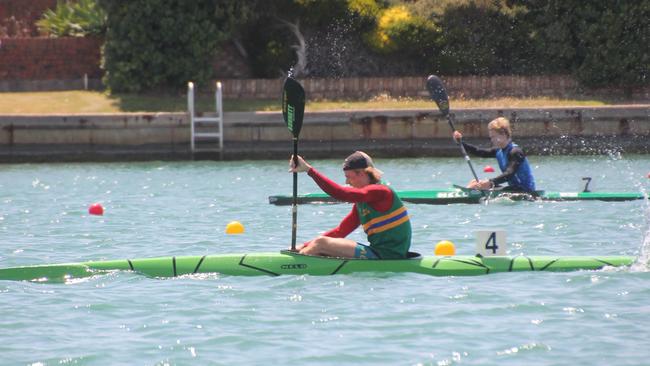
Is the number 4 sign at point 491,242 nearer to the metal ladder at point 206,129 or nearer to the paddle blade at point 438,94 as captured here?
the paddle blade at point 438,94

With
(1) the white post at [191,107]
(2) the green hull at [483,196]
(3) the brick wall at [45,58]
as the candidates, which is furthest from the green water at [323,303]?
(3) the brick wall at [45,58]

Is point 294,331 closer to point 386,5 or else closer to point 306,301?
point 306,301

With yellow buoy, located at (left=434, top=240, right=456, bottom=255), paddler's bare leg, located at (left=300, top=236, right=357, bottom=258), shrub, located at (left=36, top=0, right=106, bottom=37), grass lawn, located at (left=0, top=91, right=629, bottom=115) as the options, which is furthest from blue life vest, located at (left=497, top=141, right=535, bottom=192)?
shrub, located at (left=36, top=0, right=106, bottom=37)

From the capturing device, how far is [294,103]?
11.7 m

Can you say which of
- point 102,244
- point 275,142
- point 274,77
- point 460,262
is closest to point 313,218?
point 102,244

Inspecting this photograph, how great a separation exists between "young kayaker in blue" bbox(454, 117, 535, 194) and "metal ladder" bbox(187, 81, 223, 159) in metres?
9.74

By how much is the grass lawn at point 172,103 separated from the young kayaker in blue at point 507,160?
9.77 metres

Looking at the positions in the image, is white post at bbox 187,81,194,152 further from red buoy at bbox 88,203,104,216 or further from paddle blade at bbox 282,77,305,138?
paddle blade at bbox 282,77,305,138

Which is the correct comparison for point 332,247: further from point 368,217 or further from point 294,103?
point 294,103

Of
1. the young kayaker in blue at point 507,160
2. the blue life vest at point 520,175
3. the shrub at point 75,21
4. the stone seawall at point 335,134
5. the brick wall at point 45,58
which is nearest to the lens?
the young kayaker in blue at point 507,160

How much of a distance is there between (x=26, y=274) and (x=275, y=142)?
1520 cm

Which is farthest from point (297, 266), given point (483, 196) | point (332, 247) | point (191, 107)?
point (191, 107)

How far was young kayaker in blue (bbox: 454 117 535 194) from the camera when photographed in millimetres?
16156

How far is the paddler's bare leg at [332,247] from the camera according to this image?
1076 cm
